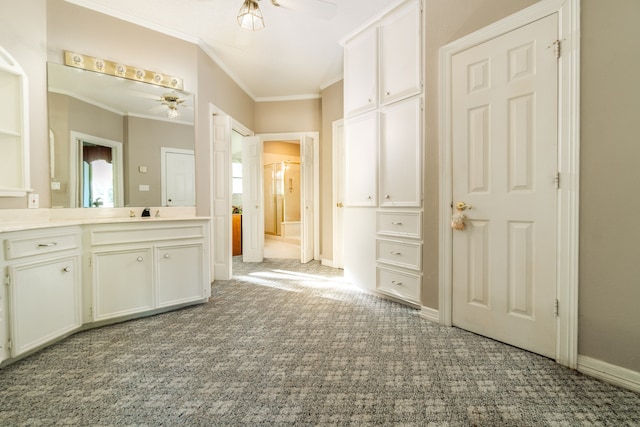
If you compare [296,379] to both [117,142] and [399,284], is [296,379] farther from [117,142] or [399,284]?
[117,142]

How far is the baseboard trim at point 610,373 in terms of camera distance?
1609 millimetres

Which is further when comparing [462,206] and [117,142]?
[117,142]

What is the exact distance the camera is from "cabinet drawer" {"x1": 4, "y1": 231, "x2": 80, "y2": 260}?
74.1 inches

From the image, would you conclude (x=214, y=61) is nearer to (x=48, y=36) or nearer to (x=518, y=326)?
(x=48, y=36)

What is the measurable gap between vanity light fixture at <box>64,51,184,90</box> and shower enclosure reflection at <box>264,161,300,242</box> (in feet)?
18.7

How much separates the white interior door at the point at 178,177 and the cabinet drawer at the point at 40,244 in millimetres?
1054

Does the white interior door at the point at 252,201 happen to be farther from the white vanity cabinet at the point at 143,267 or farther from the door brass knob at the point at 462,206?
the door brass knob at the point at 462,206

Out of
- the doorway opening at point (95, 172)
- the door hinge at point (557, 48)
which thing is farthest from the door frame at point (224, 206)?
the door hinge at point (557, 48)

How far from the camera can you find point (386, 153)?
311cm

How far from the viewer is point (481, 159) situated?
2.25m

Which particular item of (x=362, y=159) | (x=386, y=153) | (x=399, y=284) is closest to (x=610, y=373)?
(x=399, y=284)

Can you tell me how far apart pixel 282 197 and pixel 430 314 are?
23.1 feet

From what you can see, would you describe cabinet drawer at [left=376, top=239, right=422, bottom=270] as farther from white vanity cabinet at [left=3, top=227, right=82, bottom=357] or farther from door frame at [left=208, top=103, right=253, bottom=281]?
white vanity cabinet at [left=3, top=227, right=82, bottom=357]

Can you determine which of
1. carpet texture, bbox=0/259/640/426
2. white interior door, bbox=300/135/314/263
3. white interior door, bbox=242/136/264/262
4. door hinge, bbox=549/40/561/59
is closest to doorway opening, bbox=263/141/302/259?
white interior door, bbox=242/136/264/262
